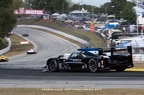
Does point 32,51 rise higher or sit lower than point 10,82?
lower

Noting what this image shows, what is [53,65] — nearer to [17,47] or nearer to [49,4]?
[17,47]

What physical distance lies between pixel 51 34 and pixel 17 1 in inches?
1271

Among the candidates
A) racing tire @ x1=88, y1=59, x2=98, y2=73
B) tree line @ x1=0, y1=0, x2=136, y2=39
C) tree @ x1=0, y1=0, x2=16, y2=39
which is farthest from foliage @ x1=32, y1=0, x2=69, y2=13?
racing tire @ x1=88, y1=59, x2=98, y2=73

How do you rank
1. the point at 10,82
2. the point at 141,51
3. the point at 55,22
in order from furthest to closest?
the point at 55,22 < the point at 141,51 < the point at 10,82

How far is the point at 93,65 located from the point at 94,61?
0.83ft

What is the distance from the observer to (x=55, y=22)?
114000 millimetres

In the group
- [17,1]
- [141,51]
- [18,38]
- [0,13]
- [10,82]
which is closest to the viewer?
[10,82]

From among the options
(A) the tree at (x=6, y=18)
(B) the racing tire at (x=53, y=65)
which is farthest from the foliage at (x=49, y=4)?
(B) the racing tire at (x=53, y=65)

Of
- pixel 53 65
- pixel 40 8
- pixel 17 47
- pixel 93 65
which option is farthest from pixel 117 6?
pixel 93 65

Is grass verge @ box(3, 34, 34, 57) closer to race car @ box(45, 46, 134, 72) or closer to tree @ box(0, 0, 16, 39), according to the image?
tree @ box(0, 0, 16, 39)

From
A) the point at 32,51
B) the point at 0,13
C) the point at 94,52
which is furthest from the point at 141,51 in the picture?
the point at 0,13

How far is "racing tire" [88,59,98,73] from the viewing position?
21.8 m

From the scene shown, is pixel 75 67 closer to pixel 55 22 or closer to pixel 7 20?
pixel 7 20

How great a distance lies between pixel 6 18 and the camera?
7681 cm
